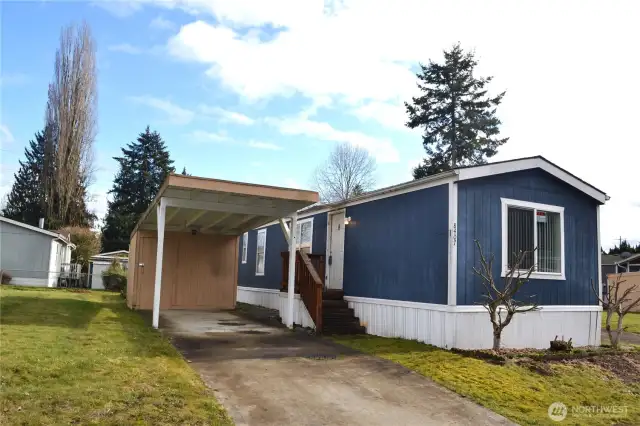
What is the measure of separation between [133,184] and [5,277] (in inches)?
684

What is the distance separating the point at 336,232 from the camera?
11.9 metres

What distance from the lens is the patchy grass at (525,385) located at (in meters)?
5.36

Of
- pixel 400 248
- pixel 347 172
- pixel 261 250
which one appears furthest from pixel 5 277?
pixel 347 172

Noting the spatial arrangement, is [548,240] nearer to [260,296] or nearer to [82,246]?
[260,296]

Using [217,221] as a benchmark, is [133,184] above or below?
above

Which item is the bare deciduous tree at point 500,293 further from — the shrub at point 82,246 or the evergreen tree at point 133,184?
the evergreen tree at point 133,184

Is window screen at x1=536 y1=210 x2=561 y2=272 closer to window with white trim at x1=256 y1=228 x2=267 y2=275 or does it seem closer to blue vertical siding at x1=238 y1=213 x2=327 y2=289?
blue vertical siding at x1=238 y1=213 x2=327 y2=289

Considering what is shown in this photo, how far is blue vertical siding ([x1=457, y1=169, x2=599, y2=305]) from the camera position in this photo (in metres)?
8.23

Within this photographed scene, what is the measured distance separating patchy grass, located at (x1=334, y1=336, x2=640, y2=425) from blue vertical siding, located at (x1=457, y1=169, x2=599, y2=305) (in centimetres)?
143

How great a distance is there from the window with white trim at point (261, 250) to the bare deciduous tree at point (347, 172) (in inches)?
736

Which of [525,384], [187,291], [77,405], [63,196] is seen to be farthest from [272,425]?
[63,196]

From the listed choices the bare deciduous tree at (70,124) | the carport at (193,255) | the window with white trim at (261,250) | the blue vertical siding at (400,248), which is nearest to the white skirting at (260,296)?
the window with white trim at (261,250)

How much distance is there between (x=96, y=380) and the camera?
506 centimetres

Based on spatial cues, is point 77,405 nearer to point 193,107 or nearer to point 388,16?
point 388,16
